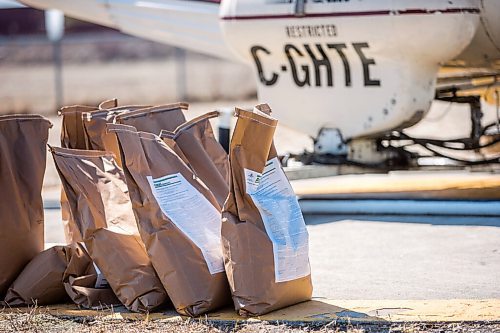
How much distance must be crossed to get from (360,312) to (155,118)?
130cm

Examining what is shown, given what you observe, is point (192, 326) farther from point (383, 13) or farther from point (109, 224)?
point (383, 13)

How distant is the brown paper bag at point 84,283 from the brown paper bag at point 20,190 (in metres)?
0.25

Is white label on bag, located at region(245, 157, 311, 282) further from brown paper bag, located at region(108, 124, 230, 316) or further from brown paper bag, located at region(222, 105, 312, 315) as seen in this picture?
brown paper bag, located at region(108, 124, 230, 316)

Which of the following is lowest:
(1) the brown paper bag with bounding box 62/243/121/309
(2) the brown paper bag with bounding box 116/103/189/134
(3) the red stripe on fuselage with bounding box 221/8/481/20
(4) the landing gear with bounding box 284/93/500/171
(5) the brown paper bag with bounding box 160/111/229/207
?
(1) the brown paper bag with bounding box 62/243/121/309

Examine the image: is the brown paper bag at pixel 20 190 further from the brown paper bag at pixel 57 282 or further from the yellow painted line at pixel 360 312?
the yellow painted line at pixel 360 312

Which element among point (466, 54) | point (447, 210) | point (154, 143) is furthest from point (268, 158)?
point (466, 54)

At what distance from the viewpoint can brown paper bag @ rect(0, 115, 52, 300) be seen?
4.64 metres

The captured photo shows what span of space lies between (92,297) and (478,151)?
600 centimetres

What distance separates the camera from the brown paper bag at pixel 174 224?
4199 mm

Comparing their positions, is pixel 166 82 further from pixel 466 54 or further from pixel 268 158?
pixel 268 158

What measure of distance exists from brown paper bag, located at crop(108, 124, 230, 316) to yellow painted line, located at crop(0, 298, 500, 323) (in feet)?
0.34

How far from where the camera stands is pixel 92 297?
4465 millimetres

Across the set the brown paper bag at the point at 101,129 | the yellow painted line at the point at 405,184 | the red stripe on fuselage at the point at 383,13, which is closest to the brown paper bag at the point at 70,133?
the brown paper bag at the point at 101,129

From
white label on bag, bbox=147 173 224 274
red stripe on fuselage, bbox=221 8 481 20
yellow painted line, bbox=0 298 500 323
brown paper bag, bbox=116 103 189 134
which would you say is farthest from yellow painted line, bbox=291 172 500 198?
white label on bag, bbox=147 173 224 274
